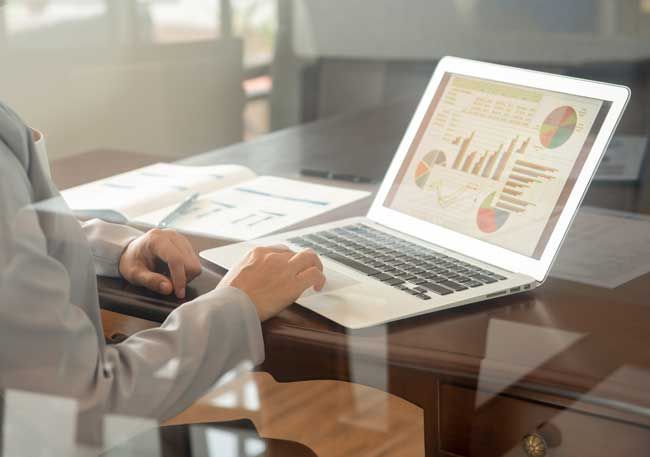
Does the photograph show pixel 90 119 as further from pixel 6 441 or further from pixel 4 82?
pixel 6 441

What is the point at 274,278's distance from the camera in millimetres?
812


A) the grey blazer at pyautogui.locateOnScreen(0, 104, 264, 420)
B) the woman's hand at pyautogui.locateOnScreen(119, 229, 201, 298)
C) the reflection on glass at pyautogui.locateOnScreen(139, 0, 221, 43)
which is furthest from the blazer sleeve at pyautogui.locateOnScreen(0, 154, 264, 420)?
the reflection on glass at pyautogui.locateOnScreen(139, 0, 221, 43)

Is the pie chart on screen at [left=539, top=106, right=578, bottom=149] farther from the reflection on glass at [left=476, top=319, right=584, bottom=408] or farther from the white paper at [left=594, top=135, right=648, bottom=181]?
the white paper at [left=594, top=135, right=648, bottom=181]

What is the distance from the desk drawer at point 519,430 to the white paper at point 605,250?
0.19 metres

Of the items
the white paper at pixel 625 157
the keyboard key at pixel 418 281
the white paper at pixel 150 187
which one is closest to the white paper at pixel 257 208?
the white paper at pixel 150 187

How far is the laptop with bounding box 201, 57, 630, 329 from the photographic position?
0.84m

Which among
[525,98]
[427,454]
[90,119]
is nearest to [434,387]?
[427,454]

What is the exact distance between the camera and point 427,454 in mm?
818

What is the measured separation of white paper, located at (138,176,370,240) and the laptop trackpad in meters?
0.17

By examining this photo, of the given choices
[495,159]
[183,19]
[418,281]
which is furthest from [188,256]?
[183,19]

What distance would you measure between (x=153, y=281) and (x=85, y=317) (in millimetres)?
187

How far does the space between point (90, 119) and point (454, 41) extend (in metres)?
0.84

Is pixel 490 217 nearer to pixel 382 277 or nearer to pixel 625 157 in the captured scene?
pixel 382 277

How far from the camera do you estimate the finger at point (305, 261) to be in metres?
0.84
